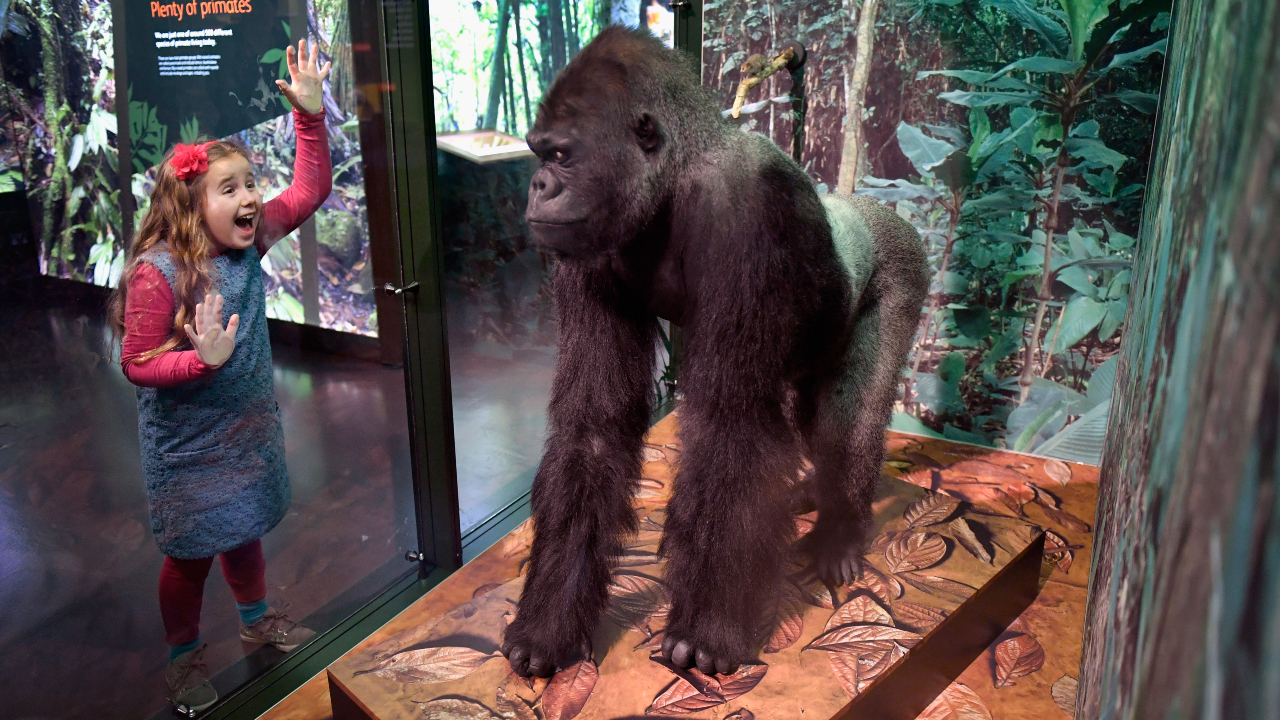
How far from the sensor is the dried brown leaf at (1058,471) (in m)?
3.16

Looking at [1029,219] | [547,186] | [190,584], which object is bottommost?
[190,584]

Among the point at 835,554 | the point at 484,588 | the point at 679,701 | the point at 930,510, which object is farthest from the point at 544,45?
the point at 679,701

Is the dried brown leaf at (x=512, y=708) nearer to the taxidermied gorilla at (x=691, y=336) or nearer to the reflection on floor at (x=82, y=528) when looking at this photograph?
the taxidermied gorilla at (x=691, y=336)

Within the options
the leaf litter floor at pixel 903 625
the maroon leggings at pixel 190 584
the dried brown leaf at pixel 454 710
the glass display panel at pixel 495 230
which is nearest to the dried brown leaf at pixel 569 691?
the leaf litter floor at pixel 903 625

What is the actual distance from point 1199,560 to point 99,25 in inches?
74.9

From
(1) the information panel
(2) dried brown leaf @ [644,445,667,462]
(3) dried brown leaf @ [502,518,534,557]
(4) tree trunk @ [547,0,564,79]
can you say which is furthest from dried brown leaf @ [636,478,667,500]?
(1) the information panel

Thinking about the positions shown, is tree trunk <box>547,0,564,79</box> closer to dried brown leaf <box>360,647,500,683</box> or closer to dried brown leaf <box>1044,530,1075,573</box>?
dried brown leaf <box>360,647,500,683</box>

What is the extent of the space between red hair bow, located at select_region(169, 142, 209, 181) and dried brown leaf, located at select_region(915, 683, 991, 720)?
2.05 m

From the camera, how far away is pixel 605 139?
151 centimetres

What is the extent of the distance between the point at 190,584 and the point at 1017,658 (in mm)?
2113

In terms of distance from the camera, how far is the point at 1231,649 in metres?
0.13

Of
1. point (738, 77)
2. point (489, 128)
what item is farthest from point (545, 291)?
point (738, 77)

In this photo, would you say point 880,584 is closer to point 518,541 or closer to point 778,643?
point 778,643

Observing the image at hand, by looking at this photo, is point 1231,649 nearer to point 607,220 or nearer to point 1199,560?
point 1199,560
